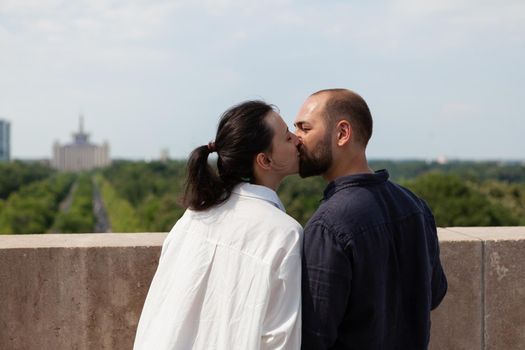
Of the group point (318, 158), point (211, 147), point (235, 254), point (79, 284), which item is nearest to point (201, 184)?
point (211, 147)

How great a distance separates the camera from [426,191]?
133 feet

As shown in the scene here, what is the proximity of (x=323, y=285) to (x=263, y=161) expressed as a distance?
44cm

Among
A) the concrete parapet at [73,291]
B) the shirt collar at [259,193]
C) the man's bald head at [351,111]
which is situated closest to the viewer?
the shirt collar at [259,193]

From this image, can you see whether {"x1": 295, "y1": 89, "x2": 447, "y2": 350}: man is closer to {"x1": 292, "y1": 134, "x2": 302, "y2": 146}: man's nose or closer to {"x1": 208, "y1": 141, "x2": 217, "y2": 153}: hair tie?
{"x1": 292, "y1": 134, "x2": 302, "y2": 146}: man's nose

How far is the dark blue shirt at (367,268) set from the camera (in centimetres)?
209

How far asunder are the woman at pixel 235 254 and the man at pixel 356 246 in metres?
0.07

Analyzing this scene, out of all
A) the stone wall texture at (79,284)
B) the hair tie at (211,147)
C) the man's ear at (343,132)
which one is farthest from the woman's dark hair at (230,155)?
the stone wall texture at (79,284)

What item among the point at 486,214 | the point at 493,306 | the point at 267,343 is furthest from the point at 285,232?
the point at 486,214

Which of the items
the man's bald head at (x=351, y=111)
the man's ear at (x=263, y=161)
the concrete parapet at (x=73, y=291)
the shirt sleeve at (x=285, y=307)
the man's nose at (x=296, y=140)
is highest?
the man's bald head at (x=351, y=111)

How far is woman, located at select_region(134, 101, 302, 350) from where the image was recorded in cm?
208

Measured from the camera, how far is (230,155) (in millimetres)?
2227

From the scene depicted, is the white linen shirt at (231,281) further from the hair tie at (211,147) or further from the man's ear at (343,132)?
the man's ear at (343,132)

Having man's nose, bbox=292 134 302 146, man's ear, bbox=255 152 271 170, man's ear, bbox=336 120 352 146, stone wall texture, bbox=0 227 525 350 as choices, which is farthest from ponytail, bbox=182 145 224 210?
stone wall texture, bbox=0 227 525 350

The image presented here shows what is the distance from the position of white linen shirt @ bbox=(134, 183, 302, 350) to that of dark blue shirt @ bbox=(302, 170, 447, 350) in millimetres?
64
